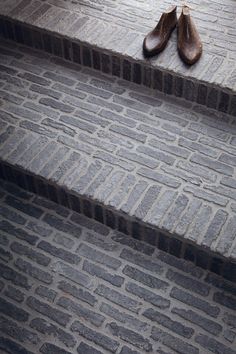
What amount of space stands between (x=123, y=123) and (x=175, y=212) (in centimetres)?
58

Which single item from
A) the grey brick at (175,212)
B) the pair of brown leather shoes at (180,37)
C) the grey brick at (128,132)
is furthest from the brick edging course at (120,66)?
the grey brick at (175,212)

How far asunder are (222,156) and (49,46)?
1177 mm

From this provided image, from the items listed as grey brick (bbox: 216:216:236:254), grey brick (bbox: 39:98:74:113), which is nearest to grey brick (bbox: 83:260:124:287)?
grey brick (bbox: 216:216:236:254)

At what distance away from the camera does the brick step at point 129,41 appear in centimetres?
223

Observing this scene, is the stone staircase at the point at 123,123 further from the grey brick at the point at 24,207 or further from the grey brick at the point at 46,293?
the grey brick at the point at 46,293

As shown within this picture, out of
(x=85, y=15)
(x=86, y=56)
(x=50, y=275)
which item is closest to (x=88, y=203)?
(x=50, y=275)

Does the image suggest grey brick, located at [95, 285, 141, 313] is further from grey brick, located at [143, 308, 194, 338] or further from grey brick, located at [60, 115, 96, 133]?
grey brick, located at [60, 115, 96, 133]

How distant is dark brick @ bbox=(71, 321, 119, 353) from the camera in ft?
5.70

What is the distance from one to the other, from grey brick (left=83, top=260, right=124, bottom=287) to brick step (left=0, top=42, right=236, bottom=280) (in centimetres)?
20

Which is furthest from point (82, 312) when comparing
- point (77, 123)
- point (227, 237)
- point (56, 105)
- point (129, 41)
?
point (129, 41)

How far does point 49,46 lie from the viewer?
253 cm

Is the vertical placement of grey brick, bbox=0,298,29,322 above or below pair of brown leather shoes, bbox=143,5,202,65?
below

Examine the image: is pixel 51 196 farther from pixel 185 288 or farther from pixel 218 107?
pixel 218 107

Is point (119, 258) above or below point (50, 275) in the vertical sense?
above
